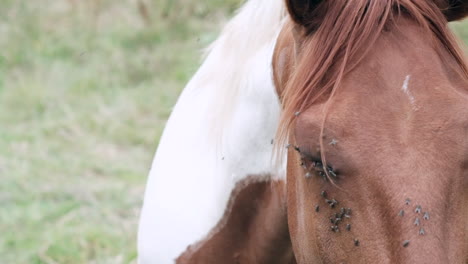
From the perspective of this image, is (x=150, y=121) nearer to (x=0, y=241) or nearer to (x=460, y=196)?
(x=0, y=241)

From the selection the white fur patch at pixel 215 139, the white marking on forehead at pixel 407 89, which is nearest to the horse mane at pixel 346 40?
the white marking on forehead at pixel 407 89

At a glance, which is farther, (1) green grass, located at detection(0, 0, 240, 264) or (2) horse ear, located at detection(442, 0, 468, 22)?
(1) green grass, located at detection(0, 0, 240, 264)

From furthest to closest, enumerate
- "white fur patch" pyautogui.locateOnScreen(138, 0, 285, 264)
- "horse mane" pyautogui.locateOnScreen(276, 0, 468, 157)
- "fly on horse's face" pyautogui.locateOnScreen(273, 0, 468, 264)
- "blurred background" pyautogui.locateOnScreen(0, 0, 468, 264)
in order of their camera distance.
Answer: "blurred background" pyautogui.locateOnScreen(0, 0, 468, 264)
"white fur patch" pyautogui.locateOnScreen(138, 0, 285, 264)
"horse mane" pyautogui.locateOnScreen(276, 0, 468, 157)
"fly on horse's face" pyautogui.locateOnScreen(273, 0, 468, 264)

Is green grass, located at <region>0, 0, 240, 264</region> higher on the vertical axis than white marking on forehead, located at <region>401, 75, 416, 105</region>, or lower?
lower

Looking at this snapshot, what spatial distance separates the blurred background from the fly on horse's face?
2.49 meters

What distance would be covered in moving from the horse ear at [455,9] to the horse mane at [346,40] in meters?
0.04

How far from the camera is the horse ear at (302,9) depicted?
155cm

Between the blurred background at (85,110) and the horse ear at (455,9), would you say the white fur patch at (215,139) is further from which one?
the blurred background at (85,110)

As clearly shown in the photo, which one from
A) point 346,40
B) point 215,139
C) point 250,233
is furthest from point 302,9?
point 250,233

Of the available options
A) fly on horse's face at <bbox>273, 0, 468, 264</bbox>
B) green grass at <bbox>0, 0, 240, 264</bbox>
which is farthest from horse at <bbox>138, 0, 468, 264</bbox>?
green grass at <bbox>0, 0, 240, 264</bbox>

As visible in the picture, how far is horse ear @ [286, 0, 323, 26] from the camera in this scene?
5.08 feet

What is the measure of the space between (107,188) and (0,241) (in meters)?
0.81

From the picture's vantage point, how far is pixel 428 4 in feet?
4.98

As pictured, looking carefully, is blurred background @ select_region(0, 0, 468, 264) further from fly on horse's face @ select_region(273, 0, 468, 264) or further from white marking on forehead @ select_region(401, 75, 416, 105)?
white marking on forehead @ select_region(401, 75, 416, 105)
